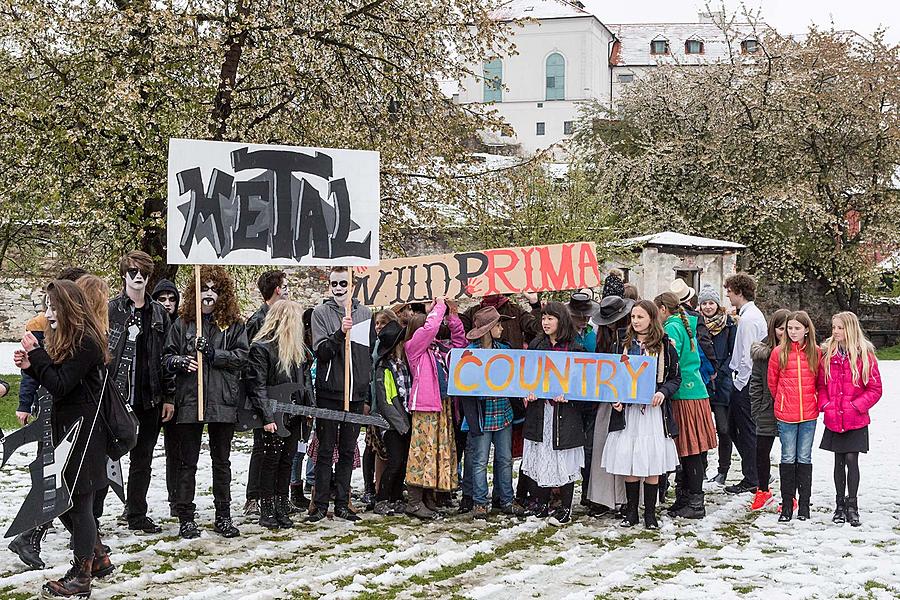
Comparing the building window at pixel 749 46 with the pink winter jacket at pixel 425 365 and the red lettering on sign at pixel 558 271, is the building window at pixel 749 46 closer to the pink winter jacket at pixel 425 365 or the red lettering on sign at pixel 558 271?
the red lettering on sign at pixel 558 271

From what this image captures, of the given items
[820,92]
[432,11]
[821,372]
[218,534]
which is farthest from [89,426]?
[820,92]

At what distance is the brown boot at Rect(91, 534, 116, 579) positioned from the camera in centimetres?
559

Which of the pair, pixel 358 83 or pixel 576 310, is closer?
pixel 576 310

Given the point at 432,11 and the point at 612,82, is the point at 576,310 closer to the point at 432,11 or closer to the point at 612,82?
the point at 432,11

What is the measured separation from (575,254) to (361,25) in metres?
6.90

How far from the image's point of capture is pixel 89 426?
5.31 m

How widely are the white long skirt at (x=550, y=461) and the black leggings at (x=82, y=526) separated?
341 cm

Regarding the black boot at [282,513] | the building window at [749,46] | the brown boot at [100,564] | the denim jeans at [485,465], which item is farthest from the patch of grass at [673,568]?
the building window at [749,46]

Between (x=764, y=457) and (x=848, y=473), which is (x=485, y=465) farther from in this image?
(x=848, y=473)

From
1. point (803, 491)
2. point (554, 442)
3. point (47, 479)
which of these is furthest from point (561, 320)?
point (47, 479)

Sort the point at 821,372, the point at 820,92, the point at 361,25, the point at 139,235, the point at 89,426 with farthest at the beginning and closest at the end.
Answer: the point at 820,92 < the point at 361,25 < the point at 139,235 < the point at 821,372 < the point at 89,426

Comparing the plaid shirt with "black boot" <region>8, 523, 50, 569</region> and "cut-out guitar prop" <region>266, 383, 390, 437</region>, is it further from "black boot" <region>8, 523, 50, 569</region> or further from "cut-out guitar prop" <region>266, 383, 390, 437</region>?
"black boot" <region>8, 523, 50, 569</region>

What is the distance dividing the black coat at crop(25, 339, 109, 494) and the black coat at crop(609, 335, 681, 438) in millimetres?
3794

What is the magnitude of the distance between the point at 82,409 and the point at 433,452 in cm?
309
